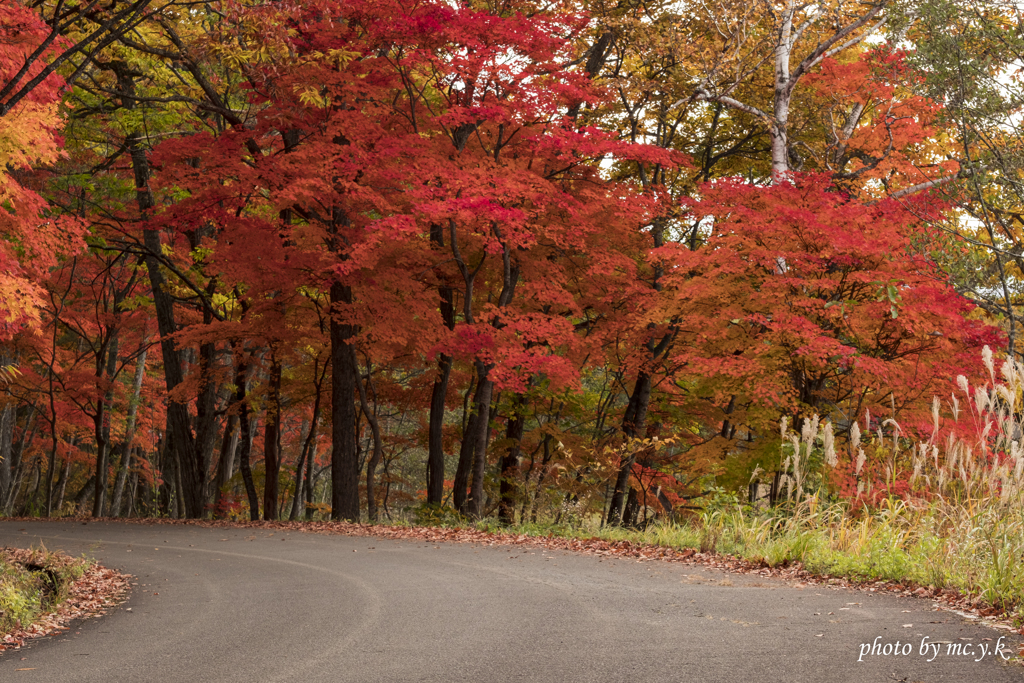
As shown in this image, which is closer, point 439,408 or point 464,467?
point 439,408

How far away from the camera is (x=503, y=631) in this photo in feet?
19.1

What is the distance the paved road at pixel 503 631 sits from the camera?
4695 mm

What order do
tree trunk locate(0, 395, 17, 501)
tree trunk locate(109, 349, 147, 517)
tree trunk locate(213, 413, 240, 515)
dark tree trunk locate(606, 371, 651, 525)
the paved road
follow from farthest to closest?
tree trunk locate(213, 413, 240, 515)
tree trunk locate(0, 395, 17, 501)
tree trunk locate(109, 349, 147, 517)
dark tree trunk locate(606, 371, 651, 525)
the paved road

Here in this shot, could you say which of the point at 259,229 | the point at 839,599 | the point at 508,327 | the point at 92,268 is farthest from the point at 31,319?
the point at 92,268

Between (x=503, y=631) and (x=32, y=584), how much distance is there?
16.1ft

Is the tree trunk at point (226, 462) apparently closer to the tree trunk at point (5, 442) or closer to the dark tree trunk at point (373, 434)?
the dark tree trunk at point (373, 434)

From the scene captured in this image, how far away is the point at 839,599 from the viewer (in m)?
6.75

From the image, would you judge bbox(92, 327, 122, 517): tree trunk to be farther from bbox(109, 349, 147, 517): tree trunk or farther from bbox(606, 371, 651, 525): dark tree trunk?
bbox(606, 371, 651, 525): dark tree trunk

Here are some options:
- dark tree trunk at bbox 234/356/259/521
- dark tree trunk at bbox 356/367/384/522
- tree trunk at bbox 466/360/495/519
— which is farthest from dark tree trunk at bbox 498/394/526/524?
dark tree trunk at bbox 234/356/259/521

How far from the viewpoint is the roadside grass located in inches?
259

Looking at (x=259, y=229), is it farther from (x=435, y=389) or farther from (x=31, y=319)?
(x=31, y=319)

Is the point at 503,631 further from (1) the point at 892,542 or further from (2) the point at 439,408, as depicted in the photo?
(2) the point at 439,408

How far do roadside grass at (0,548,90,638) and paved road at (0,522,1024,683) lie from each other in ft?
1.56

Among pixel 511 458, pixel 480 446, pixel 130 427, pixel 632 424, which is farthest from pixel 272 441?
pixel 632 424
